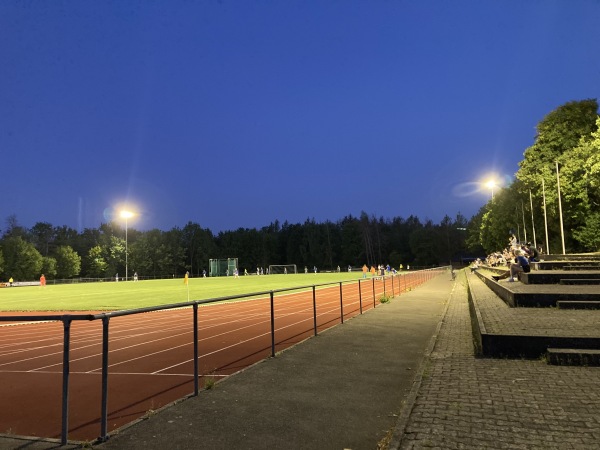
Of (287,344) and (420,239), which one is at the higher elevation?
(420,239)

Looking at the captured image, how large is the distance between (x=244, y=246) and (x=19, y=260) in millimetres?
61213

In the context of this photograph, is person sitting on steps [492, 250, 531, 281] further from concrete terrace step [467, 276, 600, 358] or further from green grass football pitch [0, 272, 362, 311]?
green grass football pitch [0, 272, 362, 311]

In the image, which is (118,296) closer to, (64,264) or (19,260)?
(19,260)

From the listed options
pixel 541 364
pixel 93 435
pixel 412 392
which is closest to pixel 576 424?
pixel 412 392

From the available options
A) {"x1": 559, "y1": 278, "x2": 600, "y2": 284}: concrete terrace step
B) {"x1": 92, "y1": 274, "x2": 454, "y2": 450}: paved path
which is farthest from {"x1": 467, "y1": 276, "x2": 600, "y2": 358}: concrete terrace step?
{"x1": 559, "y1": 278, "x2": 600, "y2": 284}: concrete terrace step

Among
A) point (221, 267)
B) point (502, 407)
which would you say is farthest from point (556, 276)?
point (221, 267)

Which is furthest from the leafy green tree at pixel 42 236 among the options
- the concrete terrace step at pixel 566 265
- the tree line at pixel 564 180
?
the concrete terrace step at pixel 566 265

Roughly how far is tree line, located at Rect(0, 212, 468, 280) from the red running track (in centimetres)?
8970

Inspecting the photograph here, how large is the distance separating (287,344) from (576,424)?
636 cm

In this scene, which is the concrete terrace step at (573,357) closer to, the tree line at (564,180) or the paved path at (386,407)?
the paved path at (386,407)

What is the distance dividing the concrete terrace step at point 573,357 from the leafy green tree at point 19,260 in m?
96.2

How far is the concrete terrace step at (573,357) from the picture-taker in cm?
636

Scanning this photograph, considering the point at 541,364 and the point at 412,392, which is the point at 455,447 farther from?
the point at 541,364

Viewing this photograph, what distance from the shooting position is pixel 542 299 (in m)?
10.7
